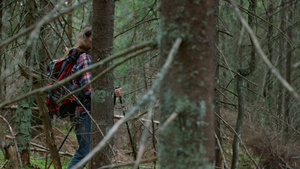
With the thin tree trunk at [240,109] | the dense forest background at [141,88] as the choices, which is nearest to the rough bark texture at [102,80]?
the dense forest background at [141,88]

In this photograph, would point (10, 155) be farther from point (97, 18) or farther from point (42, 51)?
point (42, 51)

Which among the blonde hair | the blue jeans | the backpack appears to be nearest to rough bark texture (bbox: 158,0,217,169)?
the blue jeans

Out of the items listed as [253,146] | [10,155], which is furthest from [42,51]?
[253,146]

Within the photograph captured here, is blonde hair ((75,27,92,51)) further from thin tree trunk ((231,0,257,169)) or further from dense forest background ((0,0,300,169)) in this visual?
thin tree trunk ((231,0,257,169))

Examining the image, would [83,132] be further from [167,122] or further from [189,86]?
Answer: [167,122]

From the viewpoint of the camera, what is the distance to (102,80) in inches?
110

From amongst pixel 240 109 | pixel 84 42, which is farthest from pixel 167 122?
pixel 84 42

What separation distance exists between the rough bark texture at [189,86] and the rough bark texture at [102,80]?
152 centimetres

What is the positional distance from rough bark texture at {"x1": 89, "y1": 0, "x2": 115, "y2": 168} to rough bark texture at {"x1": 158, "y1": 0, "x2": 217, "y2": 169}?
152 cm

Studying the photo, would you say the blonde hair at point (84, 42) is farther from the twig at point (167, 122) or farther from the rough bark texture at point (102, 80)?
the twig at point (167, 122)

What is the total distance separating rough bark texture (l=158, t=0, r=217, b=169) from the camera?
50.8 inches

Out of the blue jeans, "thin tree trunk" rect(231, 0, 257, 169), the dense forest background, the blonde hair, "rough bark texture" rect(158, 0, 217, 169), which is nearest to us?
"rough bark texture" rect(158, 0, 217, 169)

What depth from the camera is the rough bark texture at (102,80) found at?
2750 mm

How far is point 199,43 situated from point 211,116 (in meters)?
0.34
